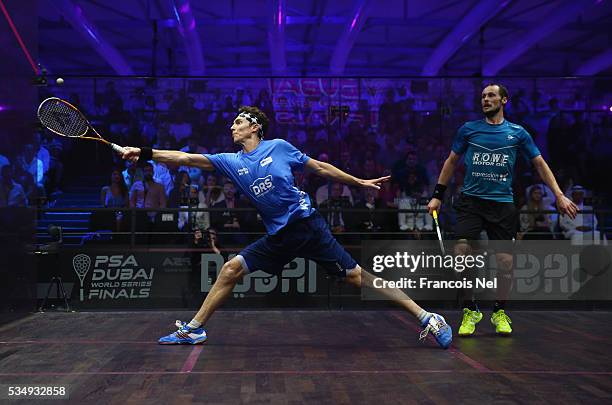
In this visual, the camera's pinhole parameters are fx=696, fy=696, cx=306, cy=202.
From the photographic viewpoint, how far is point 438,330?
386cm

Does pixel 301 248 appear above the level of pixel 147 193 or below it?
below

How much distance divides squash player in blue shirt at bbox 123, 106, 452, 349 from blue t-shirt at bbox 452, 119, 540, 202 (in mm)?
815

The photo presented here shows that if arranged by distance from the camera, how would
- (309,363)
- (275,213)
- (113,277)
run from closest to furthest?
(309,363) < (275,213) < (113,277)

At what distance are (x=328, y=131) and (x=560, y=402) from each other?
488 centimetres

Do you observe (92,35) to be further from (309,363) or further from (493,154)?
(309,363)

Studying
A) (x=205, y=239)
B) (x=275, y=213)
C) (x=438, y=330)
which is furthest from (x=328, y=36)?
(x=438, y=330)

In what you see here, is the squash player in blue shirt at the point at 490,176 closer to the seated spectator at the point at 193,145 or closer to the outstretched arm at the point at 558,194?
the outstretched arm at the point at 558,194

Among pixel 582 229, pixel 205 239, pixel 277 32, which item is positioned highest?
pixel 277 32

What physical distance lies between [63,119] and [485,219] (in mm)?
2708

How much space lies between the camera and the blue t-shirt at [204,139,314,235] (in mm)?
3910

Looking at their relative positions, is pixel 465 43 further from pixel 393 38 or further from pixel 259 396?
pixel 259 396

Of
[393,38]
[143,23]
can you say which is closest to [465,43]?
[393,38]

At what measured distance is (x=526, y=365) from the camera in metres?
3.39

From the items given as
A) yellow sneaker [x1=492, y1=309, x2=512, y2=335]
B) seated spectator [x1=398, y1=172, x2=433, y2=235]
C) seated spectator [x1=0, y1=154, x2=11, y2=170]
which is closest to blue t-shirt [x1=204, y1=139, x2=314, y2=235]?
yellow sneaker [x1=492, y1=309, x2=512, y2=335]
